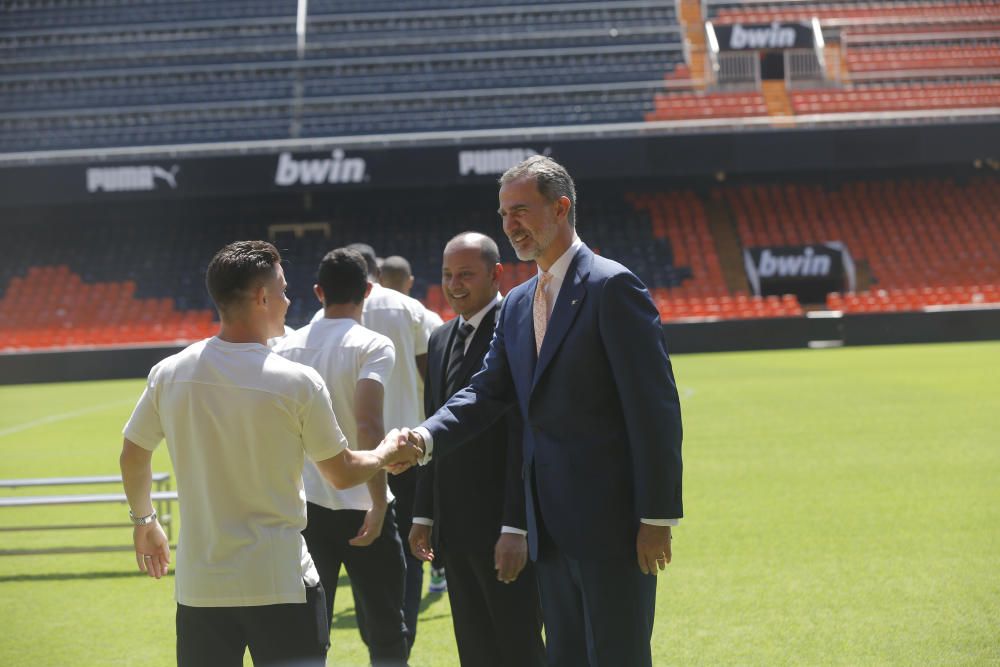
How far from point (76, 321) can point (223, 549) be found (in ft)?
94.8

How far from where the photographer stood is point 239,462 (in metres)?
3.38

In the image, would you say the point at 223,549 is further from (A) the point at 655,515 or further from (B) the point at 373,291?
(B) the point at 373,291

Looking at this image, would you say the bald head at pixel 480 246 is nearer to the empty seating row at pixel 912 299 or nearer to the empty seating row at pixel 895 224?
the empty seating row at pixel 912 299

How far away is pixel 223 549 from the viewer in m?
3.39

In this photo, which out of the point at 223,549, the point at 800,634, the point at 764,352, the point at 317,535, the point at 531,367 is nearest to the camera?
the point at 223,549

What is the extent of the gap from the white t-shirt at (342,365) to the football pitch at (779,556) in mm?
1380

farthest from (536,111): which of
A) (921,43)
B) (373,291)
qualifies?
(373,291)

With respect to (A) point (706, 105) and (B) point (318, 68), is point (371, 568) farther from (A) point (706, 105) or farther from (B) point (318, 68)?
(B) point (318, 68)

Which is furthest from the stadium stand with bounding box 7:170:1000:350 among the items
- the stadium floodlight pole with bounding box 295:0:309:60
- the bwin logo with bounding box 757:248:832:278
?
the stadium floodlight pole with bounding box 295:0:309:60

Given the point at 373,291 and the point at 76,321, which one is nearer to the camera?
the point at 373,291

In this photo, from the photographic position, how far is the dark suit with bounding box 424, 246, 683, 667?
11.2ft

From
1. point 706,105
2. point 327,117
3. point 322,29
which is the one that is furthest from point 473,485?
point 322,29

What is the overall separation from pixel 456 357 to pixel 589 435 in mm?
1188

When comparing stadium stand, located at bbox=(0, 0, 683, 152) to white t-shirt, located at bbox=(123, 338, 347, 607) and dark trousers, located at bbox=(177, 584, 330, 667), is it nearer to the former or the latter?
white t-shirt, located at bbox=(123, 338, 347, 607)
